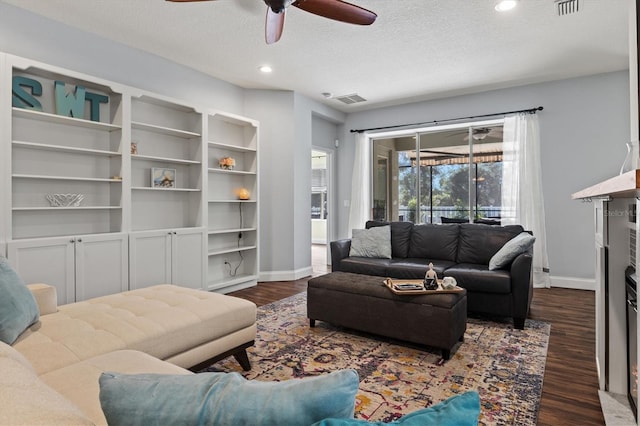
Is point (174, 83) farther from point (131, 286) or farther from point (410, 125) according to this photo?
point (410, 125)

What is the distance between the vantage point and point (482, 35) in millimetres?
3572

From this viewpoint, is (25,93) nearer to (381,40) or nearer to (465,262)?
(381,40)

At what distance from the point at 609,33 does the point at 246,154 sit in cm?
438

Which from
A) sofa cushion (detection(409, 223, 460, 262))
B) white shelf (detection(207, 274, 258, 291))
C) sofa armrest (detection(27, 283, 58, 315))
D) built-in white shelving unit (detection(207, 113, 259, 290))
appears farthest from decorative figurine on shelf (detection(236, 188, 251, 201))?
sofa armrest (detection(27, 283, 58, 315))

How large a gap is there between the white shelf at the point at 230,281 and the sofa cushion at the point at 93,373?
9.08ft

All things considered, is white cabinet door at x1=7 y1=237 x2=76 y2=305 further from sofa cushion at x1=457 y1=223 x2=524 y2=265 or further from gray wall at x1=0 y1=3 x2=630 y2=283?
sofa cushion at x1=457 y1=223 x2=524 y2=265

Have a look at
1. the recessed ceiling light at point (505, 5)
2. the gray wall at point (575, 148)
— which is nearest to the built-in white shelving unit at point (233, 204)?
the recessed ceiling light at point (505, 5)

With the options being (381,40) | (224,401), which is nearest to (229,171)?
(381,40)

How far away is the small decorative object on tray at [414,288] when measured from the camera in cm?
271

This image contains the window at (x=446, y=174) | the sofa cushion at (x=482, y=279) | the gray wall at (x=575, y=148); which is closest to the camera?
the sofa cushion at (x=482, y=279)

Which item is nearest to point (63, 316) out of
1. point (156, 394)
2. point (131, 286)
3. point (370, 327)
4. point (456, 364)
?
point (131, 286)

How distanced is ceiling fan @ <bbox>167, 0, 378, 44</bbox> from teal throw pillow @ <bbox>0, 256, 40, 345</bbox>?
215 cm

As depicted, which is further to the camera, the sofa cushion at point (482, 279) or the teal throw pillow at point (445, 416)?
the sofa cushion at point (482, 279)

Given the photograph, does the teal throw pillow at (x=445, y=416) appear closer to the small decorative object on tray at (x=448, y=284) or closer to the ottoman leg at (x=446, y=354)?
the ottoman leg at (x=446, y=354)
